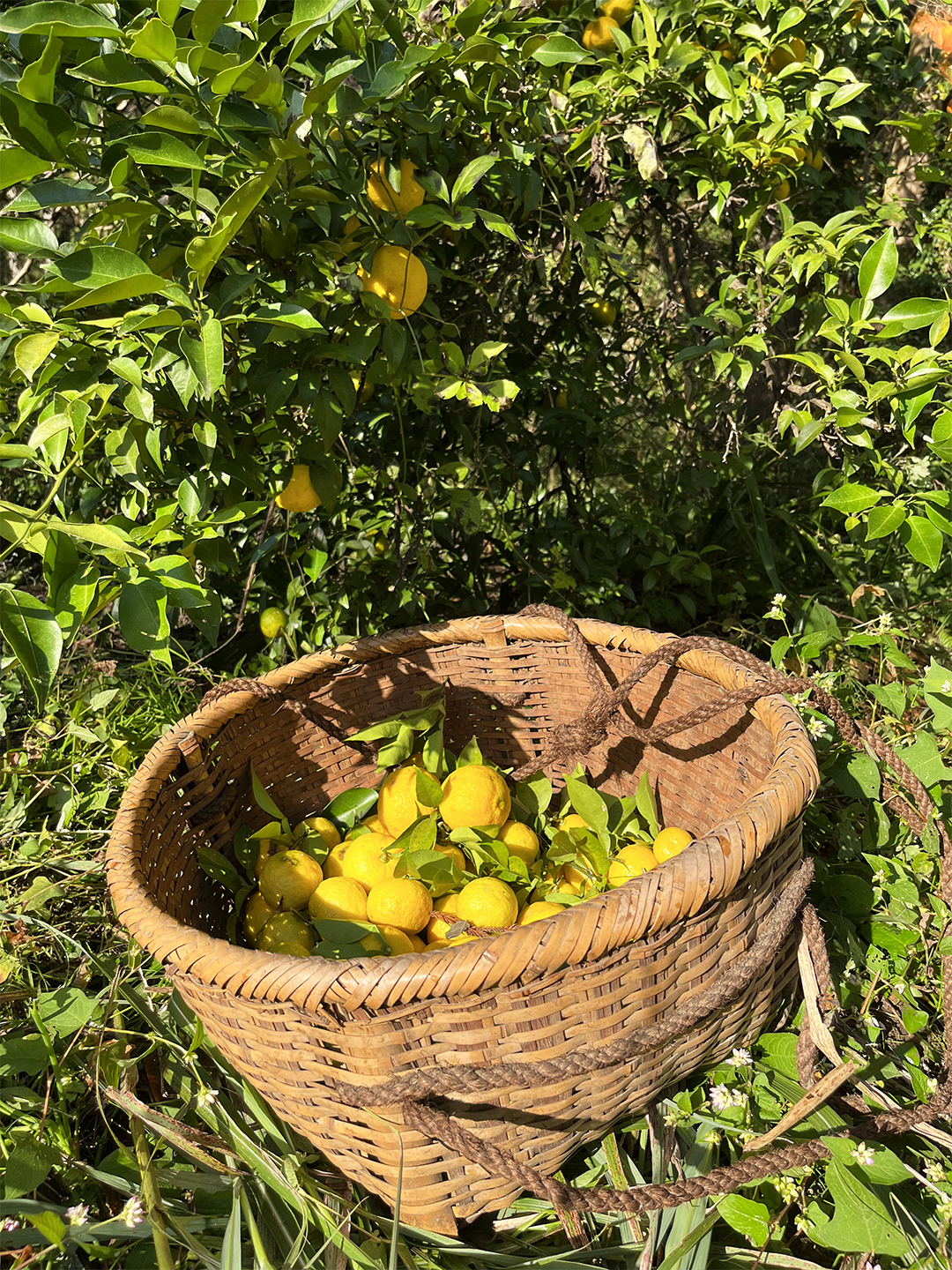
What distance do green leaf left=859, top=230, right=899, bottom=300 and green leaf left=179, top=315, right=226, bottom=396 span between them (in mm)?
792

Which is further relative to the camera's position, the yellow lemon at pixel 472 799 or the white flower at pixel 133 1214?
the yellow lemon at pixel 472 799

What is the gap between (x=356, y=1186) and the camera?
39.3 inches

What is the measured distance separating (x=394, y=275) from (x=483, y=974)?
29.2 inches

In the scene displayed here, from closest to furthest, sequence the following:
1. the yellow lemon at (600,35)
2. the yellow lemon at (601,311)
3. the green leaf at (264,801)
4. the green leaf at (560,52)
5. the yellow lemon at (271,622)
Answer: the green leaf at (560,52), the green leaf at (264,801), the yellow lemon at (600,35), the yellow lemon at (271,622), the yellow lemon at (601,311)

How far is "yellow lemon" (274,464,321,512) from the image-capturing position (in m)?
1.18

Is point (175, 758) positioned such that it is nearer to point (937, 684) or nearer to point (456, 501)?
point (456, 501)

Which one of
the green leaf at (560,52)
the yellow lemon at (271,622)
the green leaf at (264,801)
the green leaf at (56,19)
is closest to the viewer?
the green leaf at (56,19)

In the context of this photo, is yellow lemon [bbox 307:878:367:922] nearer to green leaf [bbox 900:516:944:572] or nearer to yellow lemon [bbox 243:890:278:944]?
yellow lemon [bbox 243:890:278:944]

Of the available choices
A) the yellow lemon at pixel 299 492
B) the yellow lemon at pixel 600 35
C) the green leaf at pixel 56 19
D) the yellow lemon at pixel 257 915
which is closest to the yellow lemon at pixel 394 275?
→ the yellow lemon at pixel 299 492

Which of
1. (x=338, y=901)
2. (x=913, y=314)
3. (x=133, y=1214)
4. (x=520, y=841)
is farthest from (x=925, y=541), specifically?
(x=133, y=1214)

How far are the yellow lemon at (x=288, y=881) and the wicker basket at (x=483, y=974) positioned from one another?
4.5 inches

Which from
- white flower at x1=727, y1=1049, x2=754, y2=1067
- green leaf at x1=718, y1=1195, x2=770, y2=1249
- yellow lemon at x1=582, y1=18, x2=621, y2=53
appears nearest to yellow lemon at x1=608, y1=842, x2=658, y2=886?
white flower at x1=727, y1=1049, x2=754, y2=1067

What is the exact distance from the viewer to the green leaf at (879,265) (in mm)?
1093

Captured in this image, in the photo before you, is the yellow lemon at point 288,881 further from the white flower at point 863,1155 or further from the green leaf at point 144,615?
the white flower at point 863,1155
